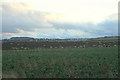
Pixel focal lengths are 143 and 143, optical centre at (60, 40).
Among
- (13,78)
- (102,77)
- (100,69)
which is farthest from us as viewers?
(100,69)

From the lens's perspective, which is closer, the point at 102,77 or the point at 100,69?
→ the point at 102,77

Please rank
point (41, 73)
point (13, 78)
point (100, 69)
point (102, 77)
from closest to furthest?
point (13, 78)
point (102, 77)
point (41, 73)
point (100, 69)

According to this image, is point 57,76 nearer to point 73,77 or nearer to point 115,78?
point 73,77

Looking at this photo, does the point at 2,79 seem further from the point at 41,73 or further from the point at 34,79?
the point at 41,73

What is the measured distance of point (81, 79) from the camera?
26.8 feet

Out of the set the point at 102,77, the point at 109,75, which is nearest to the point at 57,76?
the point at 102,77

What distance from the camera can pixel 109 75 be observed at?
8.76 meters

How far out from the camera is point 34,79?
816 centimetres

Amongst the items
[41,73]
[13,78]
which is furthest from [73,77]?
[13,78]

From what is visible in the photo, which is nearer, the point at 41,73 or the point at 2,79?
the point at 2,79

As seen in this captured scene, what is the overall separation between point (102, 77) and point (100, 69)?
1777 mm

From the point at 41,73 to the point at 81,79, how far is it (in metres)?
2.66

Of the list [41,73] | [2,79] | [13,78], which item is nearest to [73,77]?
[41,73]

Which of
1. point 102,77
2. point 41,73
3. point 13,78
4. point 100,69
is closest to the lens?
point 13,78
